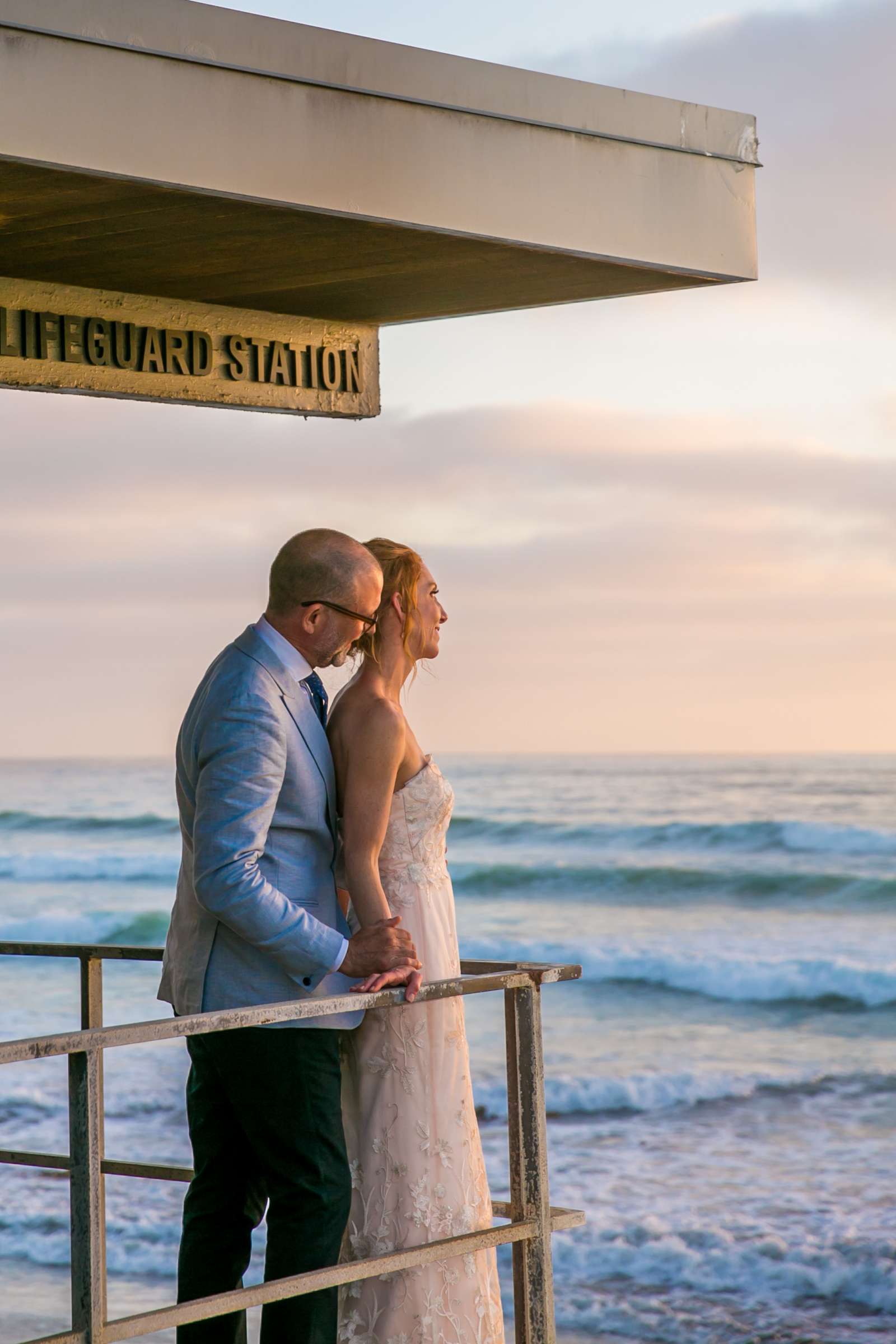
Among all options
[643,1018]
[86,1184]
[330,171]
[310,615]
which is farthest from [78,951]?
[643,1018]

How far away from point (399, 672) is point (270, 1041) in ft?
2.85

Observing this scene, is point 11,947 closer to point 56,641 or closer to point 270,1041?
point 270,1041

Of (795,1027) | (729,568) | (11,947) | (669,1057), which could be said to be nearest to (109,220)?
(11,947)

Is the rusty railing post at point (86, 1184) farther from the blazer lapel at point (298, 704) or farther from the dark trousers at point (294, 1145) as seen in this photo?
the blazer lapel at point (298, 704)

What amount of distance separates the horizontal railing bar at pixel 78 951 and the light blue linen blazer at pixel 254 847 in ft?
1.31

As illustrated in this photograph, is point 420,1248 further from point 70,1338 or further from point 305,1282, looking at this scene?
point 70,1338

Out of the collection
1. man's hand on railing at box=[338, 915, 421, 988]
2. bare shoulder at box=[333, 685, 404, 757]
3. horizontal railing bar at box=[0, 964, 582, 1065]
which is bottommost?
horizontal railing bar at box=[0, 964, 582, 1065]

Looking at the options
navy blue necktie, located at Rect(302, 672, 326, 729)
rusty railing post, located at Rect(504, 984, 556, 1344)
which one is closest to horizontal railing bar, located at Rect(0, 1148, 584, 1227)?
rusty railing post, located at Rect(504, 984, 556, 1344)

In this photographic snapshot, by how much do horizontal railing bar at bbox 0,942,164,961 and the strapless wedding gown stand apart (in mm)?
528

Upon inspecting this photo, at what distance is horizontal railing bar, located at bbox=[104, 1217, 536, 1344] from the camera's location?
2.62 metres

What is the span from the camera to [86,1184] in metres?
2.56

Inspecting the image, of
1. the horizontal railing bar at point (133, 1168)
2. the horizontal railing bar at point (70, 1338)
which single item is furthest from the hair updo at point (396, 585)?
the horizontal railing bar at point (70, 1338)

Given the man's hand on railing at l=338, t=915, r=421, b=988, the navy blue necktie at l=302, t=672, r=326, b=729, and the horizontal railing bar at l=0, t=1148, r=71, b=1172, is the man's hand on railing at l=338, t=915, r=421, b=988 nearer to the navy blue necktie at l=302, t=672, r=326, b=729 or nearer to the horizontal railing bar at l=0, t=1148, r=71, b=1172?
the navy blue necktie at l=302, t=672, r=326, b=729

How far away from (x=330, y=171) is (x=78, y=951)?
174 centimetres
